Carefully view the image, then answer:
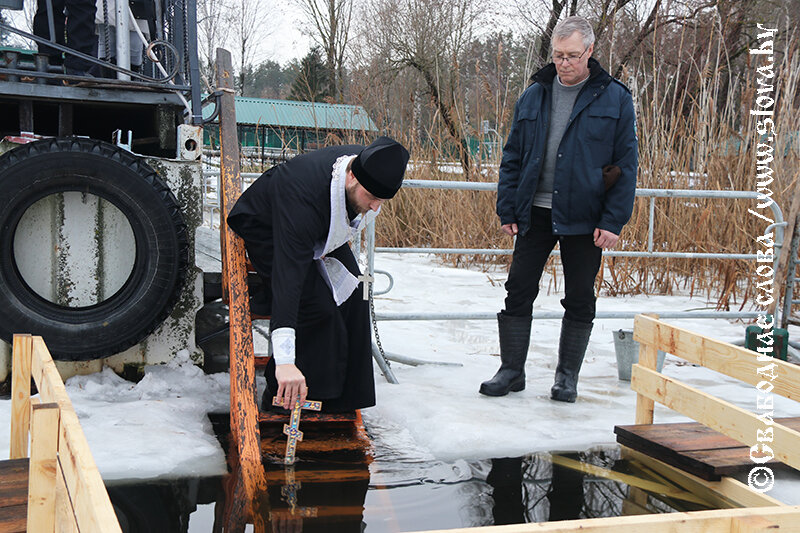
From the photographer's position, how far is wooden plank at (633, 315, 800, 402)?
2.79m

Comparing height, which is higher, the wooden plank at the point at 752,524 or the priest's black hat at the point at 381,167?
the priest's black hat at the point at 381,167

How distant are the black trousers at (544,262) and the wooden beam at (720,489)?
3.26ft

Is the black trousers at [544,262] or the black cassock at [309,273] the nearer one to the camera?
the black cassock at [309,273]

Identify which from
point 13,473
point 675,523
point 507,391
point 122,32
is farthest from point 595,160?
point 13,473

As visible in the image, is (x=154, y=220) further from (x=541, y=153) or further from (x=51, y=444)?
(x=51, y=444)

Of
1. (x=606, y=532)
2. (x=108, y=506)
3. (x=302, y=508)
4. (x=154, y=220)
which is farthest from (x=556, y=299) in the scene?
(x=108, y=506)

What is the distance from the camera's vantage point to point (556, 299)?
7219 millimetres

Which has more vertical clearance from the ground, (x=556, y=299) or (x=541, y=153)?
(x=541, y=153)

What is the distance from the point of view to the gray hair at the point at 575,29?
11.7 ft

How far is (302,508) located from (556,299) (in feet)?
16.4

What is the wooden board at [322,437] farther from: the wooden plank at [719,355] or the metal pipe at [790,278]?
the metal pipe at [790,278]

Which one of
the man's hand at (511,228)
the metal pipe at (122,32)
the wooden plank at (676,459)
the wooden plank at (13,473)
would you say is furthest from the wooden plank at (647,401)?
the metal pipe at (122,32)

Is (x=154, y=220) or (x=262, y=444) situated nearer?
(x=262, y=444)

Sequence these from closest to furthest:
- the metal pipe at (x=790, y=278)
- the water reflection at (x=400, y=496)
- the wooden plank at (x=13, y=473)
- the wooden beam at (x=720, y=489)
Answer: the wooden plank at (x=13, y=473) < the water reflection at (x=400, y=496) < the wooden beam at (x=720, y=489) < the metal pipe at (x=790, y=278)
